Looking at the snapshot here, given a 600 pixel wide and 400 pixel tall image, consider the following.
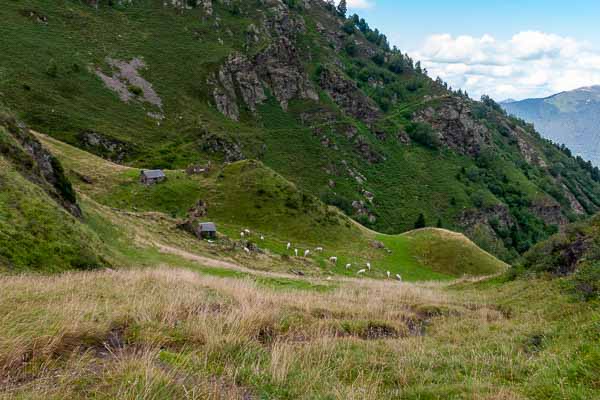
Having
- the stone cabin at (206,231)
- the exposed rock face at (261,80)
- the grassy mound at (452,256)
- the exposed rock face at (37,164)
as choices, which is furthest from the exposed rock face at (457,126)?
the exposed rock face at (37,164)

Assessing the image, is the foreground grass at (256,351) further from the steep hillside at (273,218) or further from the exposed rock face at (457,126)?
the exposed rock face at (457,126)

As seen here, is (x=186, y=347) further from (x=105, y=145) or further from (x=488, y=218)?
(x=488, y=218)

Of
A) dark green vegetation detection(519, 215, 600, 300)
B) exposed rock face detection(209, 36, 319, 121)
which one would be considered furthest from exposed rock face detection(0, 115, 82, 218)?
exposed rock face detection(209, 36, 319, 121)

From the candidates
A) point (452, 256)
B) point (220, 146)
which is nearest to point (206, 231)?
point (452, 256)

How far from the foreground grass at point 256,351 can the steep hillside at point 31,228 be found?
5.90 metres

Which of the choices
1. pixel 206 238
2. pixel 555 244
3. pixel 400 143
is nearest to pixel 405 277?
pixel 206 238

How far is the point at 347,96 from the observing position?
175 m

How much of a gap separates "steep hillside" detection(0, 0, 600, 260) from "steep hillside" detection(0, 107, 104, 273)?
7170cm

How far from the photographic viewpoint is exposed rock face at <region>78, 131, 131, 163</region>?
292ft

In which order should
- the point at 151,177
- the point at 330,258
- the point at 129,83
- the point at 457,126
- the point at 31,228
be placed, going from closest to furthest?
1. the point at 31,228
2. the point at 330,258
3. the point at 151,177
4. the point at 129,83
5. the point at 457,126

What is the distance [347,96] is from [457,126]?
5276cm

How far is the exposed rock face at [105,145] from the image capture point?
8900 cm

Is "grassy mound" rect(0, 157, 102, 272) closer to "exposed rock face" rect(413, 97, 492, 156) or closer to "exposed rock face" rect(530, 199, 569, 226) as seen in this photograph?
"exposed rock face" rect(530, 199, 569, 226)

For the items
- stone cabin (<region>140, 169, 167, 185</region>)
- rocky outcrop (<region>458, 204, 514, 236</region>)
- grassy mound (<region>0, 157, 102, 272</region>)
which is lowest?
rocky outcrop (<region>458, 204, 514, 236</region>)
